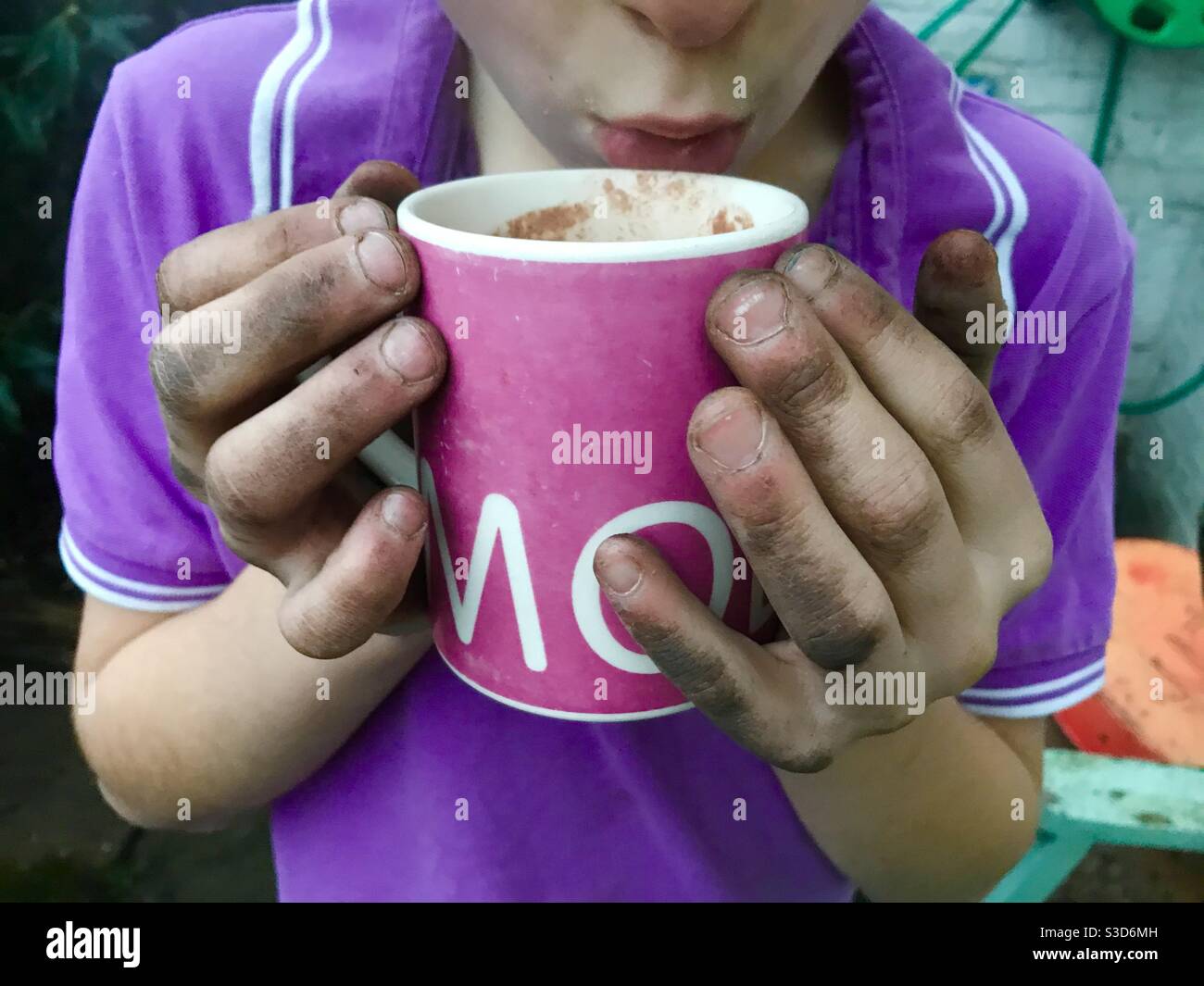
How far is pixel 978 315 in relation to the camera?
16.3 inches

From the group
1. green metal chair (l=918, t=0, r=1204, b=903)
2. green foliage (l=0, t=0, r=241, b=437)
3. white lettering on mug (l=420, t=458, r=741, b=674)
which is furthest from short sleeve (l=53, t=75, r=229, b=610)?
green metal chair (l=918, t=0, r=1204, b=903)

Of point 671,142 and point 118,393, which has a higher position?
point 671,142

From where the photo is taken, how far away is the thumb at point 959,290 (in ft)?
1.32

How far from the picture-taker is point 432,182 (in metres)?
0.56

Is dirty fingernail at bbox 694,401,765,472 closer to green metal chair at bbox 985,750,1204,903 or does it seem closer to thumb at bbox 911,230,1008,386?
thumb at bbox 911,230,1008,386

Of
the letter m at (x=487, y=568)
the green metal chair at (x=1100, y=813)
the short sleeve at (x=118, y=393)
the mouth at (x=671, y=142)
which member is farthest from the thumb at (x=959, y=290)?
the green metal chair at (x=1100, y=813)

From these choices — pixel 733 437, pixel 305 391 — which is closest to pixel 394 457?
pixel 305 391

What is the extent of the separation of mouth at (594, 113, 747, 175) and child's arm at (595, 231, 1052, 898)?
0.10m

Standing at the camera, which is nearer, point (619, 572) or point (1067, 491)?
point (619, 572)

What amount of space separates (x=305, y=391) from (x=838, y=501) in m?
0.22

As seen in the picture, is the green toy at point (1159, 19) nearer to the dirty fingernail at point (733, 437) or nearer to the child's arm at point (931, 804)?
the child's arm at point (931, 804)

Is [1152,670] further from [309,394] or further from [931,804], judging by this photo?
[309,394]
